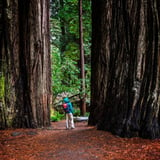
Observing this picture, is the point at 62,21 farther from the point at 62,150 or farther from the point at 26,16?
the point at 62,150

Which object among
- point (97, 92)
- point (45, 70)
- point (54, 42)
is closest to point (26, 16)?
point (45, 70)

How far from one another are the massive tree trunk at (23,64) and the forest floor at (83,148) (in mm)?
1978

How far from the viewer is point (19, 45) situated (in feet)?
31.9

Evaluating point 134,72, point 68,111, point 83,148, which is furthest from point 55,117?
point 134,72

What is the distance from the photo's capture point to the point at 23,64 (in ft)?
31.8

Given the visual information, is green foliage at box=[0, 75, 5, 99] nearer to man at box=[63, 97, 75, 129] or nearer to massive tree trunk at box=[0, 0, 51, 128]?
massive tree trunk at box=[0, 0, 51, 128]

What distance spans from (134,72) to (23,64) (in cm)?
502

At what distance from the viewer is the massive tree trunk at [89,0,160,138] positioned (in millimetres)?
5977

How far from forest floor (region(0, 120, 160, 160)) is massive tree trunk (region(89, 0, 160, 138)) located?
355mm

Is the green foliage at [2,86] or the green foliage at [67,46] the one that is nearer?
the green foliage at [2,86]

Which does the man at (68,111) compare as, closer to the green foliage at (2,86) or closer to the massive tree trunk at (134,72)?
the green foliage at (2,86)

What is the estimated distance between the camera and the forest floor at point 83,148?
5.10 m

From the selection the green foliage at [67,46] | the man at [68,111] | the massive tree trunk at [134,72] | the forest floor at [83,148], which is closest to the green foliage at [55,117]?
the green foliage at [67,46]

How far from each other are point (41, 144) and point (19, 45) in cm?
452
